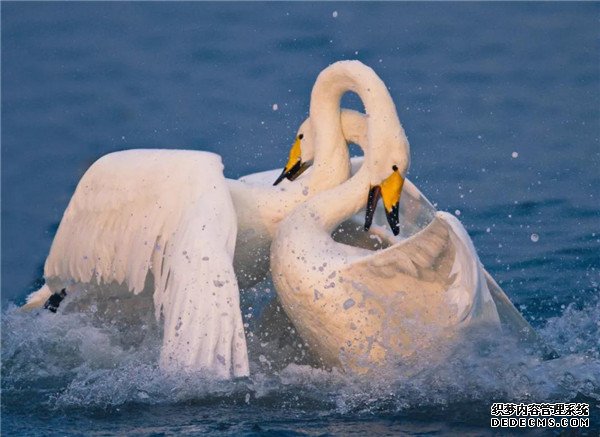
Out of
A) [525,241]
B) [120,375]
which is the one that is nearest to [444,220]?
[120,375]

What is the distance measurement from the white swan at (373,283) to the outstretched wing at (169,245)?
0.48 meters

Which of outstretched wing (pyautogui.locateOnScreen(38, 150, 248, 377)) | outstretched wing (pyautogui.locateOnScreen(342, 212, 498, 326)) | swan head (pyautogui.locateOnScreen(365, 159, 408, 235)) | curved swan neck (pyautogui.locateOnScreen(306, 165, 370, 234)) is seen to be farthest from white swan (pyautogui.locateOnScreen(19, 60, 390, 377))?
outstretched wing (pyautogui.locateOnScreen(342, 212, 498, 326))

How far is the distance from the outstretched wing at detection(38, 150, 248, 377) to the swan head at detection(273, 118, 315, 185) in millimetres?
663

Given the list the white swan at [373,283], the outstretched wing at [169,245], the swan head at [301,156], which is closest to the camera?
the outstretched wing at [169,245]

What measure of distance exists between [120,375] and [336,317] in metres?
1.07

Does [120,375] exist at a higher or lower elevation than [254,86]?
lower

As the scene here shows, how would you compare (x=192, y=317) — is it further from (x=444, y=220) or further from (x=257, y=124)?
(x=257, y=124)

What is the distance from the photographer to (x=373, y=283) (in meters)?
6.46

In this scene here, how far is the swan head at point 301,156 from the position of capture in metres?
7.24

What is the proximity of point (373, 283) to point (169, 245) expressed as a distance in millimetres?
963

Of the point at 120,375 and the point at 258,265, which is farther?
the point at 258,265

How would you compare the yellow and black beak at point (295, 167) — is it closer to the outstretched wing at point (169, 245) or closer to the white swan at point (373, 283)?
the white swan at point (373, 283)

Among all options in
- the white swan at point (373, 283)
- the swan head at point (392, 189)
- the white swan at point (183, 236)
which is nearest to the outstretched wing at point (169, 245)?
the white swan at point (183, 236)

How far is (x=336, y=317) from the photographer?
21.3 feet
